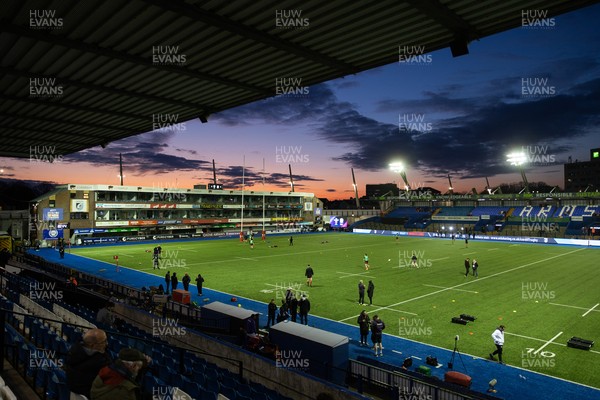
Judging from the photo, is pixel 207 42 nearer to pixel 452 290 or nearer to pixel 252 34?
pixel 252 34

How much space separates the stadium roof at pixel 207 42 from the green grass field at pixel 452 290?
11695 millimetres

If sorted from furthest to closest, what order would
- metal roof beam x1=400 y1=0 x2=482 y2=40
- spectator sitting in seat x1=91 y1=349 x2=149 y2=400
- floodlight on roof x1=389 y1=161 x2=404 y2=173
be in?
floodlight on roof x1=389 y1=161 x2=404 y2=173 < metal roof beam x1=400 y1=0 x2=482 y2=40 < spectator sitting in seat x1=91 y1=349 x2=149 y2=400

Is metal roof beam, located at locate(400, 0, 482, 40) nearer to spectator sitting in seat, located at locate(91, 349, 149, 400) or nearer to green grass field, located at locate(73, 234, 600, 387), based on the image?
spectator sitting in seat, located at locate(91, 349, 149, 400)

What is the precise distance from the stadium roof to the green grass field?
38.4 ft

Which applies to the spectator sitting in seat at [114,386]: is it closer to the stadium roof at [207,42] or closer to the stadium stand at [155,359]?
the stadium stand at [155,359]

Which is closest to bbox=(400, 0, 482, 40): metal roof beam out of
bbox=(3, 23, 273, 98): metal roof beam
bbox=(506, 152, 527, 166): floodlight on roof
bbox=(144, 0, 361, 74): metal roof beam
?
bbox=(144, 0, 361, 74): metal roof beam

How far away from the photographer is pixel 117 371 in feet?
12.1

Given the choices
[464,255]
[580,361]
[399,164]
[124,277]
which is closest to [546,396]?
[580,361]

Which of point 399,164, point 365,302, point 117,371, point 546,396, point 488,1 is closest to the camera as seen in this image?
point 117,371

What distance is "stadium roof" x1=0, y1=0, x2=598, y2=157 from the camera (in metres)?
8.80

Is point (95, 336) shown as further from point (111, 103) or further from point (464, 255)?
point (464, 255)

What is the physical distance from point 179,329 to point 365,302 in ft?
39.3

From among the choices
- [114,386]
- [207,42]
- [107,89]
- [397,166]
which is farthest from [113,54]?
[397,166]

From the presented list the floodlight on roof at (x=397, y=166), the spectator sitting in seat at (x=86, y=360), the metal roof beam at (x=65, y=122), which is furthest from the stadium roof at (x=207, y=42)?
the floodlight on roof at (x=397, y=166)
